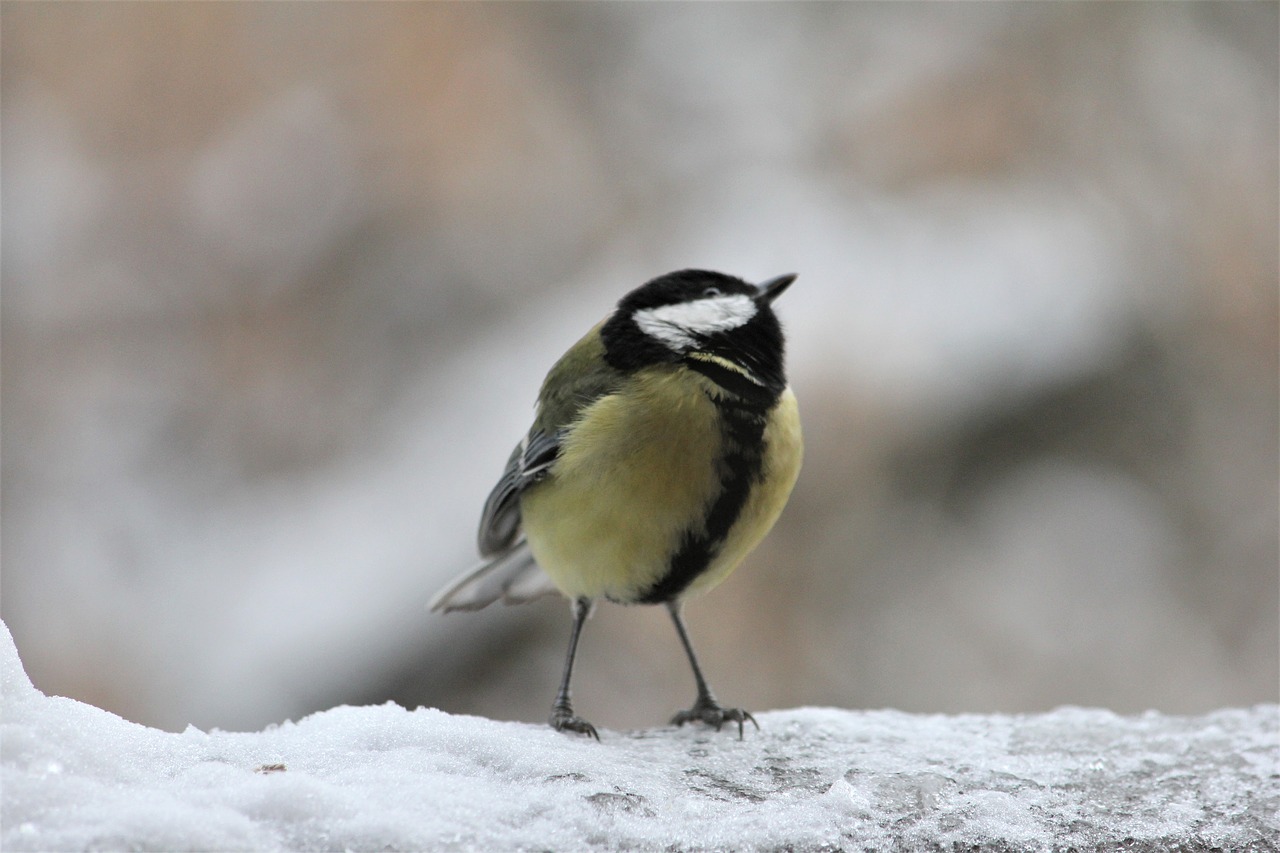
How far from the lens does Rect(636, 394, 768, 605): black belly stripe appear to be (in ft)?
5.55

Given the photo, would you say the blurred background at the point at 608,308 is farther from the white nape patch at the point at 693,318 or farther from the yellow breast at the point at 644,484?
the yellow breast at the point at 644,484

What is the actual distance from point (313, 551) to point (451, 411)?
70cm

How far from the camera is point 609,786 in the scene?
4.10ft

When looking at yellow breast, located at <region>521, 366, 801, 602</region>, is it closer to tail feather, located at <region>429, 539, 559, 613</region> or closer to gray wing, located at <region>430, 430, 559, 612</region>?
gray wing, located at <region>430, 430, 559, 612</region>

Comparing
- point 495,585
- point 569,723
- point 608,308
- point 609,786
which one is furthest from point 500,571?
point 608,308

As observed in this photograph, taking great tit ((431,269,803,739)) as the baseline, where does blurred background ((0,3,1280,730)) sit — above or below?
→ above

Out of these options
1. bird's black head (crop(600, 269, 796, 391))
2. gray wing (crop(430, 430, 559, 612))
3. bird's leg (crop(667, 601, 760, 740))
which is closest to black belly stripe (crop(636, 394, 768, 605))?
bird's black head (crop(600, 269, 796, 391))

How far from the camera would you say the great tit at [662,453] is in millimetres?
1679

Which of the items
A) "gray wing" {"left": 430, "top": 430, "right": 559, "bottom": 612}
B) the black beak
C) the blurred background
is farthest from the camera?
the blurred background

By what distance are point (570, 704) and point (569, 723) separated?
92mm

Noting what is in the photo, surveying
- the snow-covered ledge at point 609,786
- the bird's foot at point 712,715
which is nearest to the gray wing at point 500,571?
the bird's foot at point 712,715

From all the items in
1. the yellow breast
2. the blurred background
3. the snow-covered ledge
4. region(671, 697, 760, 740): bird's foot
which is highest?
the blurred background

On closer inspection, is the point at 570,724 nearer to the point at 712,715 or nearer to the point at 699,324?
the point at 712,715

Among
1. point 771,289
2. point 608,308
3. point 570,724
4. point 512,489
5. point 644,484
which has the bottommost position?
point 570,724
